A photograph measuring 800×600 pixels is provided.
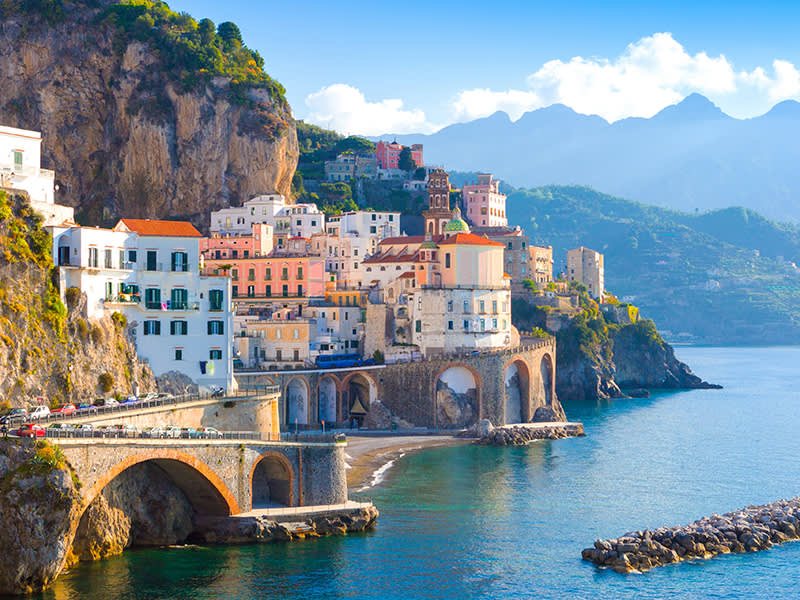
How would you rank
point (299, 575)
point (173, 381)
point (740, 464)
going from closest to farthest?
point (299, 575) < point (173, 381) < point (740, 464)

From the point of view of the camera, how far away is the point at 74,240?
6506 centimetres

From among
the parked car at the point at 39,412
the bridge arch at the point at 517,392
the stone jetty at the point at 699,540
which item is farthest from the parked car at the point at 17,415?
the bridge arch at the point at 517,392

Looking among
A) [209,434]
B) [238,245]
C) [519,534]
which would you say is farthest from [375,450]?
[238,245]

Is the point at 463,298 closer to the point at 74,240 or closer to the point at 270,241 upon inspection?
the point at 270,241

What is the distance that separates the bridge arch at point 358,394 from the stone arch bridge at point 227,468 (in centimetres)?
3967

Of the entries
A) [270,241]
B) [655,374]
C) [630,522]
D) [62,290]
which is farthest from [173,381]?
[655,374]

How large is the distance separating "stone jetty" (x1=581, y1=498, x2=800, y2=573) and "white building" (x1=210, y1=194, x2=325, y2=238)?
76.5 meters

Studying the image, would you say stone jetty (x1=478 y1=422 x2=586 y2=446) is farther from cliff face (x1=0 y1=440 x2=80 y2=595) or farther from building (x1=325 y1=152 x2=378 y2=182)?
building (x1=325 y1=152 x2=378 y2=182)

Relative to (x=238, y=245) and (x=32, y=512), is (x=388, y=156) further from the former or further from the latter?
(x=32, y=512)

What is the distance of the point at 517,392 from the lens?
11031 centimetres

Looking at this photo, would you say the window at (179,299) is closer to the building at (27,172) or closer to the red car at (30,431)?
the building at (27,172)

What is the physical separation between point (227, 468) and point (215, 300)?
55.2ft

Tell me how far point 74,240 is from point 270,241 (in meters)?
59.1

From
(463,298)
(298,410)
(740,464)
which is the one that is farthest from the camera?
(463,298)
